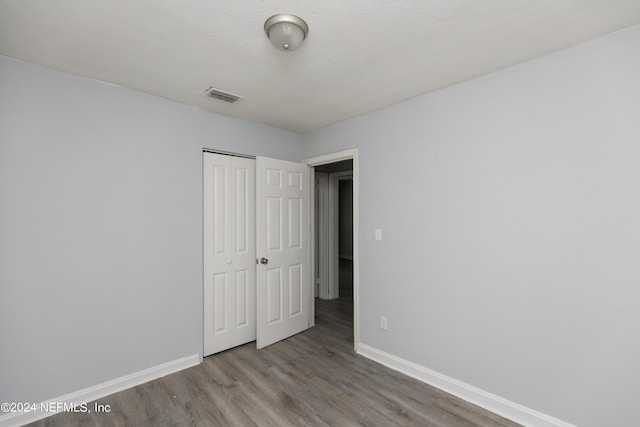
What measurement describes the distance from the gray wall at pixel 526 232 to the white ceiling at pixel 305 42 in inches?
10.6

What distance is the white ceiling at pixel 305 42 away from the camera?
1.46 meters

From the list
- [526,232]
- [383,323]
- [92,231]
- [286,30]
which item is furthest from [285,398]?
[286,30]

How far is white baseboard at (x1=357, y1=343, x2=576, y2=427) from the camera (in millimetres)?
1897

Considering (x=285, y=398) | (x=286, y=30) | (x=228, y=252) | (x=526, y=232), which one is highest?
(x=286, y=30)

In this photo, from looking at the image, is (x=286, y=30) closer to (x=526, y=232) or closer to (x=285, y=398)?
(x=526, y=232)

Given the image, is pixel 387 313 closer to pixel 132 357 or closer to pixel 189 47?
pixel 132 357

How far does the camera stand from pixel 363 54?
74.0 inches

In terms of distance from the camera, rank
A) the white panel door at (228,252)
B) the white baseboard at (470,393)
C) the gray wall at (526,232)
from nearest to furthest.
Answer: the gray wall at (526,232) → the white baseboard at (470,393) → the white panel door at (228,252)

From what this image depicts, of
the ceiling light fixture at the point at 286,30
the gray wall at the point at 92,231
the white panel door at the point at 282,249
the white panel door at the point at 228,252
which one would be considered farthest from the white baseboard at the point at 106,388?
the ceiling light fixture at the point at 286,30

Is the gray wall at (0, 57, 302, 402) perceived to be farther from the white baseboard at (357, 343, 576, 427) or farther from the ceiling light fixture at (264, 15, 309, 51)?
the white baseboard at (357, 343, 576, 427)

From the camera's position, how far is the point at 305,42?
174 centimetres

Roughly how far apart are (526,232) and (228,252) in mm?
2688

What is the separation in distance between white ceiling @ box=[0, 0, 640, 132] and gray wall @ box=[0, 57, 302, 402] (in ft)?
0.97

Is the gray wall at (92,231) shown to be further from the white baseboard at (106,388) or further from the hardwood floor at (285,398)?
the hardwood floor at (285,398)
